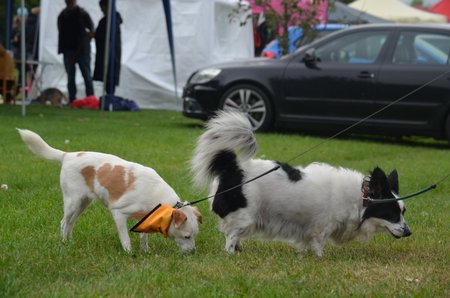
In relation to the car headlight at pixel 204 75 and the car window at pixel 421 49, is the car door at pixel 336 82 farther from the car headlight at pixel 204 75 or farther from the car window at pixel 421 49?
the car headlight at pixel 204 75

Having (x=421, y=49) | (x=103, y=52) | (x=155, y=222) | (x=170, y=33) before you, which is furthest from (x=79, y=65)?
(x=155, y=222)

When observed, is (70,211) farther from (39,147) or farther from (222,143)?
(222,143)

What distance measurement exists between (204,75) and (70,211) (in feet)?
25.6

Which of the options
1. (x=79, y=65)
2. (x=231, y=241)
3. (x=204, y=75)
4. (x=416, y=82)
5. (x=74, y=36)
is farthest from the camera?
(x=79, y=65)

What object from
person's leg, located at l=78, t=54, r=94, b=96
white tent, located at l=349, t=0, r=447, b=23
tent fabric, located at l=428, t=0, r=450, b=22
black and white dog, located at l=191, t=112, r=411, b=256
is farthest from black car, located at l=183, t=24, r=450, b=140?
tent fabric, located at l=428, t=0, r=450, b=22

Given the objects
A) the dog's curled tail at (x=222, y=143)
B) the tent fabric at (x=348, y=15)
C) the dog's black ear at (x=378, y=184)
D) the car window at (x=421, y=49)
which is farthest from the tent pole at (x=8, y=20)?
the dog's black ear at (x=378, y=184)

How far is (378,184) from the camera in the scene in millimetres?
5219

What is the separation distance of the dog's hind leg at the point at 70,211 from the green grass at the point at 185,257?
62mm

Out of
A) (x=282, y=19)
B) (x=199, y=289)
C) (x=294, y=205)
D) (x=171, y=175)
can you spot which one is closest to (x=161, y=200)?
(x=294, y=205)

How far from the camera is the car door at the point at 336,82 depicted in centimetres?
1194

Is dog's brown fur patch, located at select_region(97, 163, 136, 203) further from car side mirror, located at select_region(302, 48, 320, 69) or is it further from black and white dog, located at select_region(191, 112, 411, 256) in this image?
car side mirror, located at select_region(302, 48, 320, 69)

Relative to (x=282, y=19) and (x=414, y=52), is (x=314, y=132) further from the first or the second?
(x=282, y=19)

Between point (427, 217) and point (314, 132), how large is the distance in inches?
257

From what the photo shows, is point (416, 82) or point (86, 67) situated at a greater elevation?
point (416, 82)
